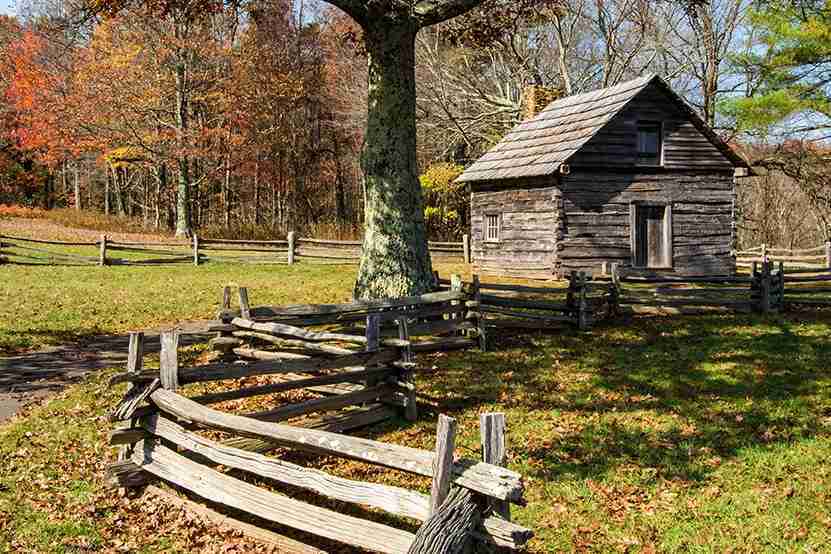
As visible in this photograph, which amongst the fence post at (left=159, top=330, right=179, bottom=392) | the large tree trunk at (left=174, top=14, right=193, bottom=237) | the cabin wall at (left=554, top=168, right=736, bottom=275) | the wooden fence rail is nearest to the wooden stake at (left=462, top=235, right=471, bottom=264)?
the cabin wall at (left=554, top=168, right=736, bottom=275)

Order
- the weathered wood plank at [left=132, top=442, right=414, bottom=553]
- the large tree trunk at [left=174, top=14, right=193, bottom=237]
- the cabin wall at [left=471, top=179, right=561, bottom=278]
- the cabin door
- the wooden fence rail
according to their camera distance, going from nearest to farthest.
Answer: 1. the weathered wood plank at [left=132, top=442, right=414, bottom=553]
2. the wooden fence rail
3. the cabin wall at [left=471, top=179, right=561, bottom=278]
4. the cabin door
5. the large tree trunk at [left=174, top=14, right=193, bottom=237]

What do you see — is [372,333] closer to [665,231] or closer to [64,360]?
[64,360]

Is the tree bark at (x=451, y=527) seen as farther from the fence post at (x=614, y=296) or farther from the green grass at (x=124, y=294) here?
the fence post at (x=614, y=296)

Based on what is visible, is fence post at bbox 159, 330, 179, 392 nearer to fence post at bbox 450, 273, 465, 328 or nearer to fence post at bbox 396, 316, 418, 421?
fence post at bbox 396, 316, 418, 421

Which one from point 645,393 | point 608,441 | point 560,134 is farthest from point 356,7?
point 560,134

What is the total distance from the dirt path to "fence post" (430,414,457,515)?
→ 6.75 meters

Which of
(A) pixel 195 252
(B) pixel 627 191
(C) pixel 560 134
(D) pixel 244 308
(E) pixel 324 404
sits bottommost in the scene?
(E) pixel 324 404

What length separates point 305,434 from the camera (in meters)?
5.61

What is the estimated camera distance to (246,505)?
5.86m

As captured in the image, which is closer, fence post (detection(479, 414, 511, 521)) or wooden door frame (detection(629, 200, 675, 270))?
fence post (detection(479, 414, 511, 521))

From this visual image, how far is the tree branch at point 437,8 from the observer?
505 inches

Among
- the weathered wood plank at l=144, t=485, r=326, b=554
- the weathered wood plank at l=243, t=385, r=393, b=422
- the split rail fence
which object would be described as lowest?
the weathered wood plank at l=144, t=485, r=326, b=554

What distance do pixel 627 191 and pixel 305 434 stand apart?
20.9 meters

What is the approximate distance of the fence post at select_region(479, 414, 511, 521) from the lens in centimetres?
461
